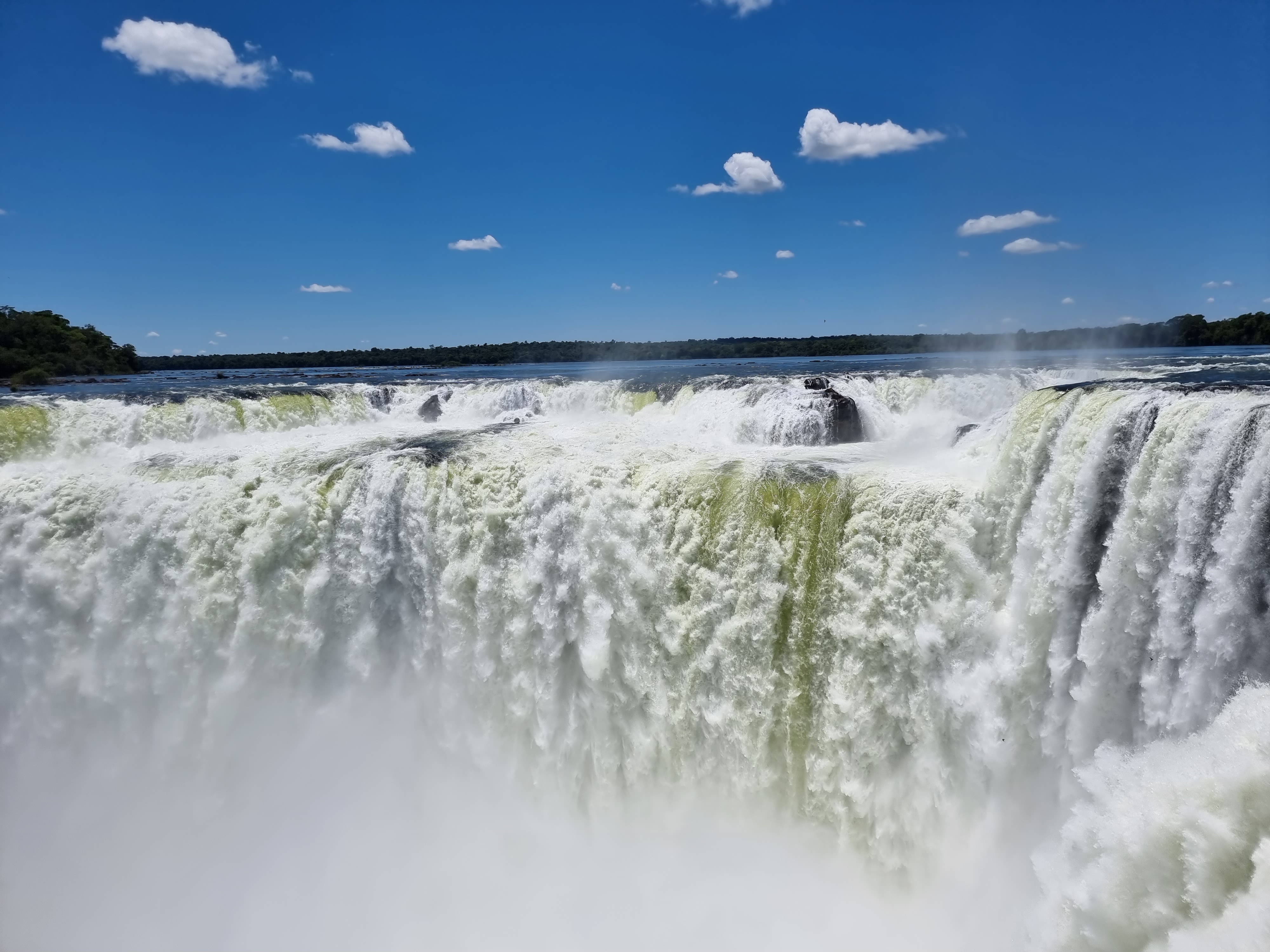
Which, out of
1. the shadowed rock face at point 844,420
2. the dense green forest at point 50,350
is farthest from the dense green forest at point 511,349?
the shadowed rock face at point 844,420

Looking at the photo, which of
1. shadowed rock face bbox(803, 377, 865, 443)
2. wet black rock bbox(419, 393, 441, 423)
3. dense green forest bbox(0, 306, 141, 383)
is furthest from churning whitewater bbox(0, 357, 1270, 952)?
dense green forest bbox(0, 306, 141, 383)

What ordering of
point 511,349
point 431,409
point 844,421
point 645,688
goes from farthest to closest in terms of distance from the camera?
point 511,349
point 431,409
point 844,421
point 645,688

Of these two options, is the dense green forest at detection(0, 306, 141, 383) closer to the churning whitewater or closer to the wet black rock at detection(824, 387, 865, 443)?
the churning whitewater

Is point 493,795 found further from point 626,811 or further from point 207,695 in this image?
point 207,695

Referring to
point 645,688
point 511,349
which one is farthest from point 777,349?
point 645,688

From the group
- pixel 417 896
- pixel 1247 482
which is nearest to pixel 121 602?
pixel 417 896

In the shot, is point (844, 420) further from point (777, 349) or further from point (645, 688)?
point (777, 349)

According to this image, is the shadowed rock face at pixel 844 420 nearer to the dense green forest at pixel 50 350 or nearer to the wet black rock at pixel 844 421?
the wet black rock at pixel 844 421
